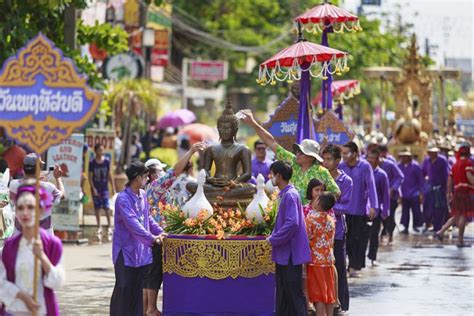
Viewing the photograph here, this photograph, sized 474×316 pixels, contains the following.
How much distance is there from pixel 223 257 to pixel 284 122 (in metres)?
5.58

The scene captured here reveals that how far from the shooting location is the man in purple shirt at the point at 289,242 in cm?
1181

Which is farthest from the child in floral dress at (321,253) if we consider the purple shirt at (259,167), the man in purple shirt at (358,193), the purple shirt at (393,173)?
the purple shirt at (393,173)

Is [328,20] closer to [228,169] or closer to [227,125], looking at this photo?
[227,125]

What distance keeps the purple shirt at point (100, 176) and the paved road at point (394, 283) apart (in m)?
1.37

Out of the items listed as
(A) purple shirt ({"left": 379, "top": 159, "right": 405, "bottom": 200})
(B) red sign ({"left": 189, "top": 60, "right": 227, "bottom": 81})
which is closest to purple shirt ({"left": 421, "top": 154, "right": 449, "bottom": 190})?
(A) purple shirt ({"left": 379, "top": 159, "right": 405, "bottom": 200})

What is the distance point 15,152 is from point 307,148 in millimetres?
3777

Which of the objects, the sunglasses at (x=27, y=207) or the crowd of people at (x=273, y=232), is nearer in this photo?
the sunglasses at (x=27, y=207)

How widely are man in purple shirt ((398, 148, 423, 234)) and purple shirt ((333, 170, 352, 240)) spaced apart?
34.8ft

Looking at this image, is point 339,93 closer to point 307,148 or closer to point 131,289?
point 307,148

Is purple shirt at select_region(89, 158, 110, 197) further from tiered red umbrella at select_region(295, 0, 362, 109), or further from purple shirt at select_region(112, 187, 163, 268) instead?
purple shirt at select_region(112, 187, 163, 268)

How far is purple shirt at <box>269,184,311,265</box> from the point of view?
11797 millimetres

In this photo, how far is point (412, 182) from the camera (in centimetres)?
2503

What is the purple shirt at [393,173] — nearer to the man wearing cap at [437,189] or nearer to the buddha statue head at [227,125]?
the man wearing cap at [437,189]

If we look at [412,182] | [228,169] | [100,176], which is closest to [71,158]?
[100,176]
